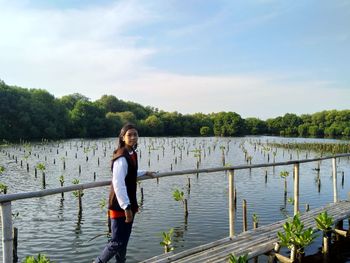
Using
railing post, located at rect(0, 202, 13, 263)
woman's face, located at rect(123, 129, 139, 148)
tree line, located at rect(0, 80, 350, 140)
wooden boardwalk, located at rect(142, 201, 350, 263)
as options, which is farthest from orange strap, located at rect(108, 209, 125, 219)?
tree line, located at rect(0, 80, 350, 140)

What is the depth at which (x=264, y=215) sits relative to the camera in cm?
1884

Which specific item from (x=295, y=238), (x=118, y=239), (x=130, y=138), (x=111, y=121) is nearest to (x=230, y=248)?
(x=295, y=238)

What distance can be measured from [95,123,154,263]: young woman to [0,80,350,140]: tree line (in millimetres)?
79165

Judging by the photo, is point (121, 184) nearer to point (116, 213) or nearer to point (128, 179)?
point (128, 179)

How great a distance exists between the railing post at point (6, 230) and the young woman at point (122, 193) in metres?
1.39

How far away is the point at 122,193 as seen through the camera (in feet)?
17.3

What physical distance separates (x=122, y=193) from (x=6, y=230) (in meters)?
1.52

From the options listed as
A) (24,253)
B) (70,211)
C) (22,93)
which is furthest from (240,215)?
(22,93)

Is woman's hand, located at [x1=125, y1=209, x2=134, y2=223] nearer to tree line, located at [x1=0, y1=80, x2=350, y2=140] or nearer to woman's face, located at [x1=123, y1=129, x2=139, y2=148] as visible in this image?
woman's face, located at [x1=123, y1=129, x2=139, y2=148]

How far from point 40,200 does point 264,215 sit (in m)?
12.1

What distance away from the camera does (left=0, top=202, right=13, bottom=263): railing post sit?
4.55m

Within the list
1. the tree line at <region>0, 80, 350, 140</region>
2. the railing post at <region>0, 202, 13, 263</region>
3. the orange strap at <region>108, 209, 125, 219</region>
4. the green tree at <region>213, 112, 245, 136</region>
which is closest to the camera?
the railing post at <region>0, 202, 13, 263</region>

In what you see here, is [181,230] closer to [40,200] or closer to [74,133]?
[40,200]

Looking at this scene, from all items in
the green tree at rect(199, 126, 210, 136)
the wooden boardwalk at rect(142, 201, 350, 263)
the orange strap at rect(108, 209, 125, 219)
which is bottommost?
the wooden boardwalk at rect(142, 201, 350, 263)
